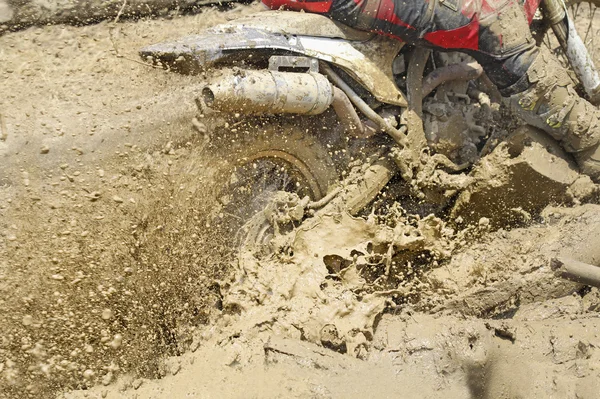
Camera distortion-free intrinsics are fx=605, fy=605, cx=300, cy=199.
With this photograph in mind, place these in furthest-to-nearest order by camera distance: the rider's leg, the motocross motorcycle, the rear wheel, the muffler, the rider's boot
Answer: the rider's boot
the rider's leg
the rear wheel
the motocross motorcycle
the muffler

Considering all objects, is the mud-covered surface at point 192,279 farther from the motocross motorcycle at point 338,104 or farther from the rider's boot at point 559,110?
the rider's boot at point 559,110

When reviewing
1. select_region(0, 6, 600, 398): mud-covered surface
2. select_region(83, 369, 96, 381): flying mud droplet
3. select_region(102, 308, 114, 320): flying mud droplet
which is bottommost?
select_region(83, 369, 96, 381): flying mud droplet

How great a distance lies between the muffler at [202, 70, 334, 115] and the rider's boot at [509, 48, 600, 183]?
112 cm

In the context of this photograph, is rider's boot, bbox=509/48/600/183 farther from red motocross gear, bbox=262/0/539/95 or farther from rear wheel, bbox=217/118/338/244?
rear wheel, bbox=217/118/338/244

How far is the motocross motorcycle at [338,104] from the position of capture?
2.62 meters

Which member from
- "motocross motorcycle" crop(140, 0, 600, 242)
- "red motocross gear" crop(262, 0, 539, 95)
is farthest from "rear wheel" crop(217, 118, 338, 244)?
"red motocross gear" crop(262, 0, 539, 95)

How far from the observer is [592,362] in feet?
7.47

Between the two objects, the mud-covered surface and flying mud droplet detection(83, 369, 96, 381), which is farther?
flying mud droplet detection(83, 369, 96, 381)

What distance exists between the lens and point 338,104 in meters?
2.90

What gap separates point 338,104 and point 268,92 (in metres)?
0.46

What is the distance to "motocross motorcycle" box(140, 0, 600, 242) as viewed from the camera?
262 centimetres

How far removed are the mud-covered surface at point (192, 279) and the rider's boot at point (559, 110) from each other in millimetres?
279

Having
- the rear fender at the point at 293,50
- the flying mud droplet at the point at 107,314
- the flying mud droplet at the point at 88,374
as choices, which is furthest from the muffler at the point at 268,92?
the flying mud droplet at the point at 88,374

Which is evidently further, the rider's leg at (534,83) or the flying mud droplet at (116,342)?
the rider's leg at (534,83)
